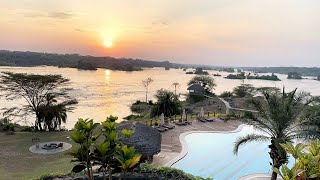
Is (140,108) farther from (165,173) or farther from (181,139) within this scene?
(165,173)

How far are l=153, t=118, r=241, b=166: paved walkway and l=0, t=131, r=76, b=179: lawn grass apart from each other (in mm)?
4582

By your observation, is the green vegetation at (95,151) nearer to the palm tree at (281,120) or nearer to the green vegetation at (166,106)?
the palm tree at (281,120)

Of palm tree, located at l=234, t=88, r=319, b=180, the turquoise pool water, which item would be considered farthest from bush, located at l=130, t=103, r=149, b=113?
palm tree, located at l=234, t=88, r=319, b=180

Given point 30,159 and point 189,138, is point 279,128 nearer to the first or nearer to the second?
point 189,138

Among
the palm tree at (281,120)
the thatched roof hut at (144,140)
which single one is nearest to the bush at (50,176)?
the thatched roof hut at (144,140)

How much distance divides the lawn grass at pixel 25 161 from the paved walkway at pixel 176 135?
458 cm

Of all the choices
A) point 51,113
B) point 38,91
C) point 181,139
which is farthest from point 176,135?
point 38,91

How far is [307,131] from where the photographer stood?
1032 cm

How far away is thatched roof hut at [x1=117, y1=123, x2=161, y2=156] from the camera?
1222 cm

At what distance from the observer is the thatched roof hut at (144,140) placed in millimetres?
12219

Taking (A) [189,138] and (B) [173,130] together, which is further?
(B) [173,130]

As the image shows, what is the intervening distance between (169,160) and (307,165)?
31.7 ft

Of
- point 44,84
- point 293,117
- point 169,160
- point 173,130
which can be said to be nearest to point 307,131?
point 293,117

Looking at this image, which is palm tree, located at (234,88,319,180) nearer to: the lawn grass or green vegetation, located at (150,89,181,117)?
the lawn grass
